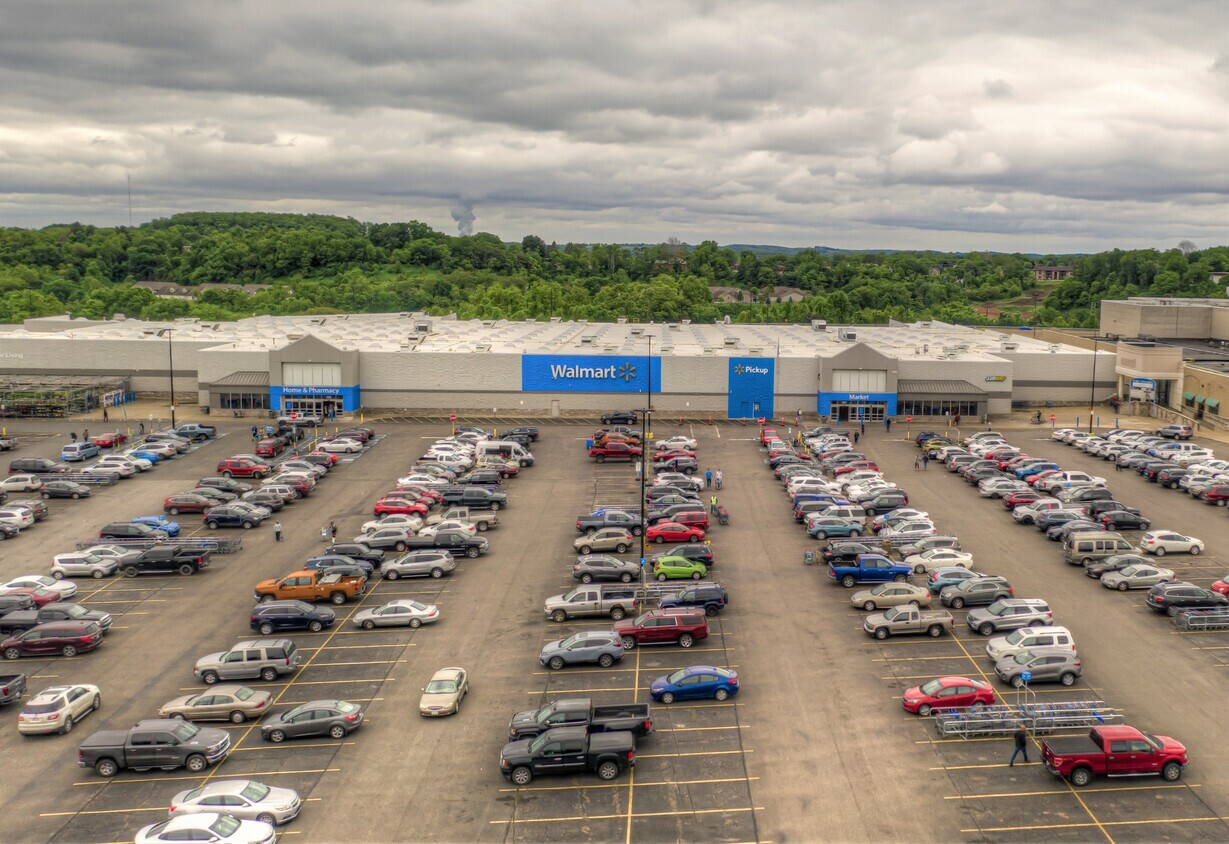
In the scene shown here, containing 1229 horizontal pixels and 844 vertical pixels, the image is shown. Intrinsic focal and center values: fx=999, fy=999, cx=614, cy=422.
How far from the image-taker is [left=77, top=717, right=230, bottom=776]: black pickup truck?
80.2ft

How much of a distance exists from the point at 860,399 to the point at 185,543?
48771mm

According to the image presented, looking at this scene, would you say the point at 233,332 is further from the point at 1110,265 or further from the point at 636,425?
the point at 1110,265

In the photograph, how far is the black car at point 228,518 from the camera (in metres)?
46.2

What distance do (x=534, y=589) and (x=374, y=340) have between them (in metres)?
52.4

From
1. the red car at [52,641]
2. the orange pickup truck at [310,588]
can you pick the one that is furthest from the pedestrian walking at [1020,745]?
the red car at [52,641]

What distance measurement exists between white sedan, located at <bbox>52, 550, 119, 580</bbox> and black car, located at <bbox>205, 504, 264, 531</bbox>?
6.96 metres

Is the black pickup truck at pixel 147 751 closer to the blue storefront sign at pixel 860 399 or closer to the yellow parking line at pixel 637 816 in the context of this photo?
the yellow parking line at pixel 637 816

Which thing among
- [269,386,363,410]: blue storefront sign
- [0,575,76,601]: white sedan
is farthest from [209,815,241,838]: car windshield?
[269,386,363,410]: blue storefront sign

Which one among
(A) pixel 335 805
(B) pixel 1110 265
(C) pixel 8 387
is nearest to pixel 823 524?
(A) pixel 335 805

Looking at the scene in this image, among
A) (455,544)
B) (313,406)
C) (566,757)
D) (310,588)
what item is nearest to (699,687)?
(566,757)

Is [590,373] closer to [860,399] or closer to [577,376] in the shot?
[577,376]

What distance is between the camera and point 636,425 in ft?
236

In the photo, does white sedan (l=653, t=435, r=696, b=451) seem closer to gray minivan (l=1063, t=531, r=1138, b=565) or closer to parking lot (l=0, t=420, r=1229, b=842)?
parking lot (l=0, t=420, r=1229, b=842)

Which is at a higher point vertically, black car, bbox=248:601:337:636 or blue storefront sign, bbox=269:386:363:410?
blue storefront sign, bbox=269:386:363:410
